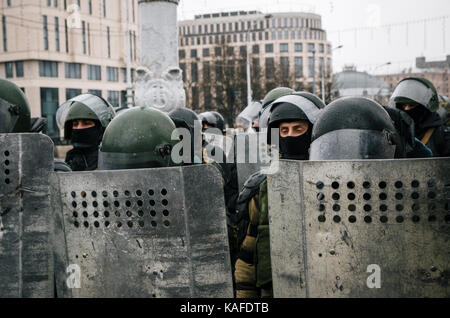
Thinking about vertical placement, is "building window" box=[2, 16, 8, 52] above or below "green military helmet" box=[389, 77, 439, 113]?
above

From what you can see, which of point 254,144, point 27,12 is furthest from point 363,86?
point 254,144

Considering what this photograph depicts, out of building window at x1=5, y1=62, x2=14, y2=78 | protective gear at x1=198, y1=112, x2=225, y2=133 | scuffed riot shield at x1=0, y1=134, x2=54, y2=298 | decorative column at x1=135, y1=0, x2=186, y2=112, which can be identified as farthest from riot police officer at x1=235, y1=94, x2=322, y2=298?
building window at x1=5, y1=62, x2=14, y2=78

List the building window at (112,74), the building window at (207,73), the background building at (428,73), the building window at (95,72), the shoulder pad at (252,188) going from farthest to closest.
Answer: the background building at (428,73) → the building window at (112,74) → the building window at (95,72) → the building window at (207,73) → the shoulder pad at (252,188)

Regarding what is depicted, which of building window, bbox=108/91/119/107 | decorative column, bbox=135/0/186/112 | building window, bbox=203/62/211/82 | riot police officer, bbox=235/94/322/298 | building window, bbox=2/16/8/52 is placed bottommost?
riot police officer, bbox=235/94/322/298

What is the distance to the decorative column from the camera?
851cm

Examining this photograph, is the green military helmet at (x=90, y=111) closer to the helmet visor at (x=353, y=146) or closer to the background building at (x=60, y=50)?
the helmet visor at (x=353, y=146)

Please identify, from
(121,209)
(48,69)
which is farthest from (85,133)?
(48,69)

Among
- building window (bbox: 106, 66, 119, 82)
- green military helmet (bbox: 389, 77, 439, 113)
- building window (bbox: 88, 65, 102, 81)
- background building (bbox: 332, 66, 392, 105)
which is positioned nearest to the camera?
green military helmet (bbox: 389, 77, 439, 113)

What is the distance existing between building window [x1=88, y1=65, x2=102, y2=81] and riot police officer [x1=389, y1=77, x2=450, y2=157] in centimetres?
4755

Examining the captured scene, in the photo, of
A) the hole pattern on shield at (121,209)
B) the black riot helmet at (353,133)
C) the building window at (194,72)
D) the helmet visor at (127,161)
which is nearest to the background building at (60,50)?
the building window at (194,72)

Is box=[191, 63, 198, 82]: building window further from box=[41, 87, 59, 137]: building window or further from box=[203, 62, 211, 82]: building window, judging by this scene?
box=[41, 87, 59, 137]: building window

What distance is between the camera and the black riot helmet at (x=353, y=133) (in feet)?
9.31

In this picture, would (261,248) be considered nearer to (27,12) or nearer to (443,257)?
(443,257)

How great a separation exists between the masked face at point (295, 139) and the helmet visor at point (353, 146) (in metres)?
0.52
